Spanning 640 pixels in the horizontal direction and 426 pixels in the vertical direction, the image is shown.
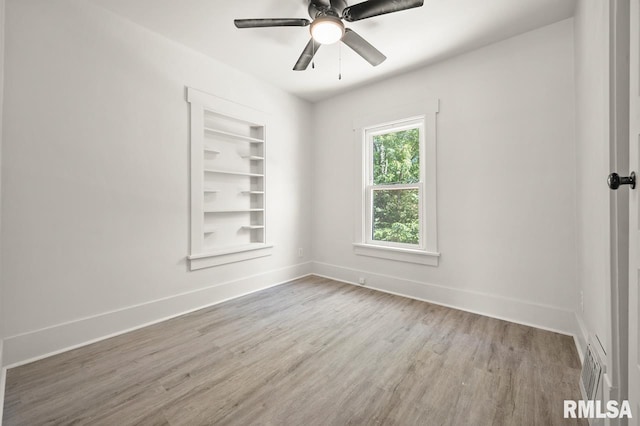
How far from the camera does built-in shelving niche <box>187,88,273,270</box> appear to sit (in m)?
2.84

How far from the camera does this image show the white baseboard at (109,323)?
1.89 m

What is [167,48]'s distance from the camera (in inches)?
103

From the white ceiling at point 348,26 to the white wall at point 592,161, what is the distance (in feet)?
1.79

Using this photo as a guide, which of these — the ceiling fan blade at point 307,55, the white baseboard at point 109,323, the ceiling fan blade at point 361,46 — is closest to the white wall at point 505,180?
the ceiling fan blade at point 361,46

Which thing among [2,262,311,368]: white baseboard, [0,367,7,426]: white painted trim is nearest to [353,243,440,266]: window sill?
[2,262,311,368]: white baseboard

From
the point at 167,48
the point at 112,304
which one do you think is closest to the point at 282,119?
the point at 167,48

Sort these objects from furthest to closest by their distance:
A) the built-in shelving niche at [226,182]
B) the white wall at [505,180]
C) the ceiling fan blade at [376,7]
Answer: the built-in shelving niche at [226,182] → the white wall at [505,180] → the ceiling fan blade at [376,7]

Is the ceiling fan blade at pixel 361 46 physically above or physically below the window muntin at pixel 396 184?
above

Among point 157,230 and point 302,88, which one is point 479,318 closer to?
point 157,230

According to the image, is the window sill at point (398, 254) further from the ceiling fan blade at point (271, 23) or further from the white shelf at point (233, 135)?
the ceiling fan blade at point (271, 23)

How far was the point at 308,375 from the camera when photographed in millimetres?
1756

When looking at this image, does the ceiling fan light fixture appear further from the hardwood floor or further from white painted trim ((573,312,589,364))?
white painted trim ((573,312,589,364))

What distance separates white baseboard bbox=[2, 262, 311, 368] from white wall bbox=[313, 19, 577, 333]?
76.5 inches

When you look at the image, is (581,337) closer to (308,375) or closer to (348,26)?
(308,375)
